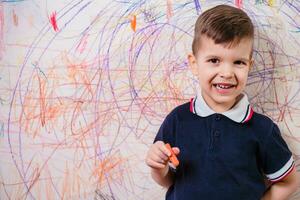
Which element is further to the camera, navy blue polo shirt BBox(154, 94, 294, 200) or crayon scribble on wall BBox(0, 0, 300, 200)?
crayon scribble on wall BBox(0, 0, 300, 200)

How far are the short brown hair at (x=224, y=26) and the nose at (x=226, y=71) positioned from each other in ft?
0.16

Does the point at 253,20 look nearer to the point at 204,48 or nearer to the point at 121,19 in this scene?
the point at 204,48

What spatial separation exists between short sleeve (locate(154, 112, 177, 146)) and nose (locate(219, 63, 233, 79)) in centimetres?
19

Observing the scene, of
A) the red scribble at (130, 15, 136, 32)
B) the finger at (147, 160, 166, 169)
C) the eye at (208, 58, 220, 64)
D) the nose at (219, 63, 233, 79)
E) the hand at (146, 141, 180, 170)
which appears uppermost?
the red scribble at (130, 15, 136, 32)

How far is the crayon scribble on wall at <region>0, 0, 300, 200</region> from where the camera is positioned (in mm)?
1052

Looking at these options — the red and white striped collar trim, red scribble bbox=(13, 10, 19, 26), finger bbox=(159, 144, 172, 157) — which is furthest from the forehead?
red scribble bbox=(13, 10, 19, 26)

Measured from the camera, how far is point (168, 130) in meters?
1.00

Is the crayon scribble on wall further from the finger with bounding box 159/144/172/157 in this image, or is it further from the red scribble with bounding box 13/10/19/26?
the finger with bounding box 159/144/172/157

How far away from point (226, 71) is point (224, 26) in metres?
0.10

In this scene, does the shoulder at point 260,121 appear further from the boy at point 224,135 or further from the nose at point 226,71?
the nose at point 226,71

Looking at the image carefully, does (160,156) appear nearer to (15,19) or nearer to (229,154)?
(229,154)

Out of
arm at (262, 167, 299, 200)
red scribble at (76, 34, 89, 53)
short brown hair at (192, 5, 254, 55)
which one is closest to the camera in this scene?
short brown hair at (192, 5, 254, 55)

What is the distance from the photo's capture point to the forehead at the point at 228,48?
862mm

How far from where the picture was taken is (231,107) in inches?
37.8
